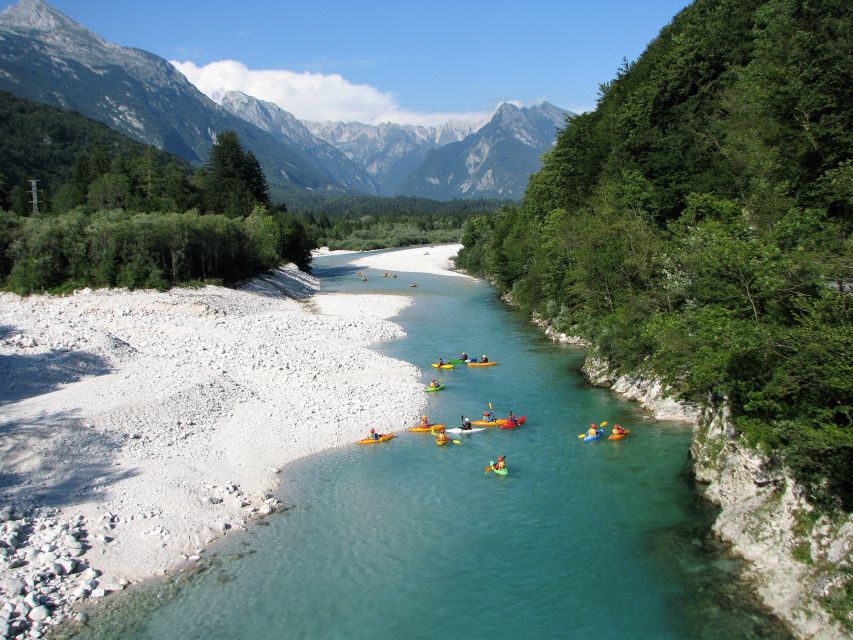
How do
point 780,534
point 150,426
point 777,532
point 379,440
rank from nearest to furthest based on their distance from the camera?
point 780,534 < point 777,532 < point 150,426 < point 379,440

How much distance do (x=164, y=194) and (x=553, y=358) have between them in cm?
7731

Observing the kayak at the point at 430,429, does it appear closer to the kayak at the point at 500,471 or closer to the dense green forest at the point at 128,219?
the kayak at the point at 500,471

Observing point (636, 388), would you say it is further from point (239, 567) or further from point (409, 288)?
point (409, 288)

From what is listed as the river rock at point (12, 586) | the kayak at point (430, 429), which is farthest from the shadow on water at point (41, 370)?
the kayak at point (430, 429)

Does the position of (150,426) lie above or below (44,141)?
below

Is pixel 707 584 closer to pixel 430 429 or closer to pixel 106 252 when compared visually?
pixel 430 429

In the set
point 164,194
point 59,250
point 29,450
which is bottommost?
point 29,450

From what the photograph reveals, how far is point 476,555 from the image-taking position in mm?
18969

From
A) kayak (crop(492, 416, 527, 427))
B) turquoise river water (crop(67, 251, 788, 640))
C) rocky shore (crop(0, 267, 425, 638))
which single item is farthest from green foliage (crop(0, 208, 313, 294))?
kayak (crop(492, 416, 527, 427))

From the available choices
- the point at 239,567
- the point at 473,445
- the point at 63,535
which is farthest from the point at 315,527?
the point at 473,445

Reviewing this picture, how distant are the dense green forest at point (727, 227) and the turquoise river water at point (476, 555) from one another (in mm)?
4072

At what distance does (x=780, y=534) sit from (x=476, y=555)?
8.87 metres

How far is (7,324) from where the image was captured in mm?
38719

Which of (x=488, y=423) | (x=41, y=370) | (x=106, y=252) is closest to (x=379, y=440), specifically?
(x=488, y=423)
